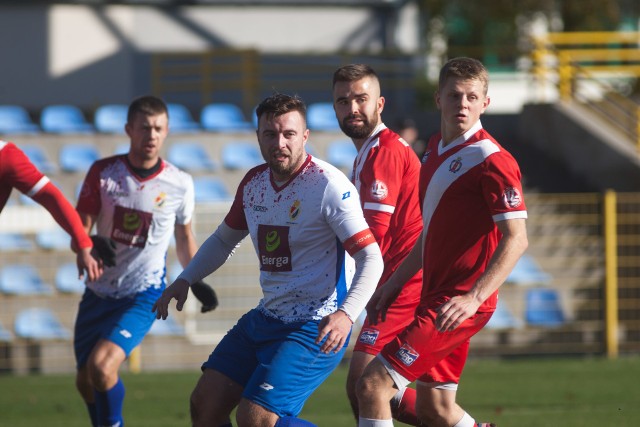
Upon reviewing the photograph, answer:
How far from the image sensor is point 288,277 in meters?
5.86

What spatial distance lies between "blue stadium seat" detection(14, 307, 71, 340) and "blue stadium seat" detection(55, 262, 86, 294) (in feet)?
1.05

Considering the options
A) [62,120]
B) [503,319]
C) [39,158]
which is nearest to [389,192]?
[503,319]

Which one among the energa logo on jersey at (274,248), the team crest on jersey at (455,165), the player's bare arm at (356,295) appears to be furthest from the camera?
the team crest on jersey at (455,165)

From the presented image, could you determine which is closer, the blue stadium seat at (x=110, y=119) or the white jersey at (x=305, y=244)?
the white jersey at (x=305, y=244)

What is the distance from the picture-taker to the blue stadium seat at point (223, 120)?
18.7m

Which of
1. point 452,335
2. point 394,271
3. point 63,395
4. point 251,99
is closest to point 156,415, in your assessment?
point 63,395

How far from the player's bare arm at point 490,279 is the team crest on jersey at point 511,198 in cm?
8

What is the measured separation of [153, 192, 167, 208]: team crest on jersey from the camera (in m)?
8.10

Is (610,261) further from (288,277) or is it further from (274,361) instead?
(274,361)

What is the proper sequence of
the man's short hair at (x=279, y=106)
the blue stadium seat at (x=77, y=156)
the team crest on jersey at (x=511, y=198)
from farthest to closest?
the blue stadium seat at (x=77, y=156)
the man's short hair at (x=279, y=106)
the team crest on jersey at (x=511, y=198)

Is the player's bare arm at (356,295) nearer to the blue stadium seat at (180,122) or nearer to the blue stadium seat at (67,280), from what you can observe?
the blue stadium seat at (67,280)

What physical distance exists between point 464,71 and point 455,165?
18.7 inches

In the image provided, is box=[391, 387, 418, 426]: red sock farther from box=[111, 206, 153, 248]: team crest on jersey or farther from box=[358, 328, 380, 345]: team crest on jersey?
box=[111, 206, 153, 248]: team crest on jersey

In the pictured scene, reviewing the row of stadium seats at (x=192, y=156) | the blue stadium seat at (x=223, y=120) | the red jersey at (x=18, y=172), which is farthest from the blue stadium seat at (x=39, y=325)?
the red jersey at (x=18, y=172)
